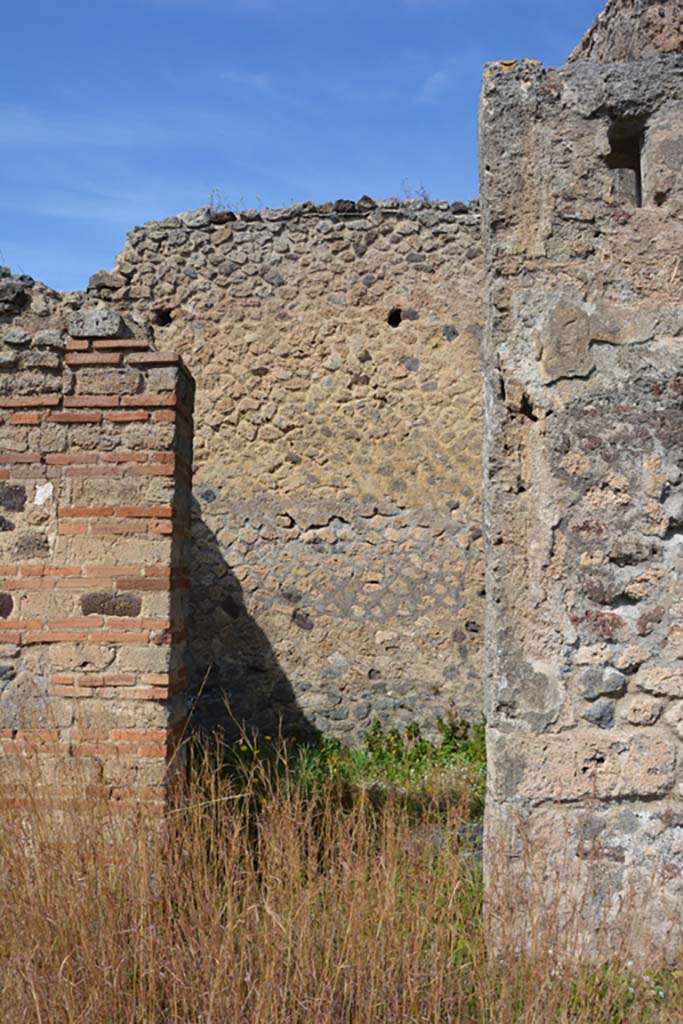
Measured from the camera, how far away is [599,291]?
312 cm

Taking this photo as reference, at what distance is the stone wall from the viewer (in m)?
3.93

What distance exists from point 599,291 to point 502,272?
342 mm

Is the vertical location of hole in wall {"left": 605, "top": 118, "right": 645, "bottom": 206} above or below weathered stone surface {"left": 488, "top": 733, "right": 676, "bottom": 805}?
above

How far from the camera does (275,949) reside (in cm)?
263

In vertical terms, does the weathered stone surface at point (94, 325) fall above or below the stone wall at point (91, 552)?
above

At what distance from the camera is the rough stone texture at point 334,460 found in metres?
7.44

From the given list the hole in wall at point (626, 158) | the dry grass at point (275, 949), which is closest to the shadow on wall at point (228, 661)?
the dry grass at point (275, 949)

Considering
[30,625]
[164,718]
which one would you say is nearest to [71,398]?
[30,625]

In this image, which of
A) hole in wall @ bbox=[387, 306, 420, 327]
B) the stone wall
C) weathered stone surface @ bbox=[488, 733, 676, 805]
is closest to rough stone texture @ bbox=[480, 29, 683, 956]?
weathered stone surface @ bbox=[488, 733, 676, 805]

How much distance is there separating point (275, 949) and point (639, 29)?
3356mm

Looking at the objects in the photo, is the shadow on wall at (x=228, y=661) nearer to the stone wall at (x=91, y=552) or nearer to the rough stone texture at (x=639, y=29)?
the stone wall at (x=91, y=552)

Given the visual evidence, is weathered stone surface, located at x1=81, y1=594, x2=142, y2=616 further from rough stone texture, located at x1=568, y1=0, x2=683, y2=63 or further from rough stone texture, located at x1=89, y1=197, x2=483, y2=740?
rough stone texture, located at x1=89, y1=197, x2=483, y2=740

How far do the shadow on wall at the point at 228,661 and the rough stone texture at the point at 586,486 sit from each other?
4.63m

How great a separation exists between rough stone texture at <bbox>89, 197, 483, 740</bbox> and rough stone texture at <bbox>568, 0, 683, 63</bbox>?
4.24 m
